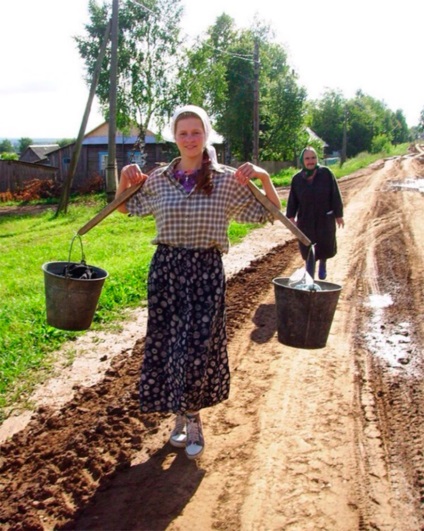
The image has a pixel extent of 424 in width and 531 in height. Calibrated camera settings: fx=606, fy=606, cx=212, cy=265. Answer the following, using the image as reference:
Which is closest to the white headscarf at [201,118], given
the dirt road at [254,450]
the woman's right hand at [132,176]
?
the woman's right hand at [132,176]

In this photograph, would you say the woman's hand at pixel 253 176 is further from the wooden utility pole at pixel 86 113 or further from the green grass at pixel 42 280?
the wooden utility pole at pixel 86 113

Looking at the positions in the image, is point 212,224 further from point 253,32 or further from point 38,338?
point 253,32

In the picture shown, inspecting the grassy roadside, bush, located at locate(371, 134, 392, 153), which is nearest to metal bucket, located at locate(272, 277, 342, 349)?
the grassy roadside

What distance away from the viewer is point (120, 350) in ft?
17.6

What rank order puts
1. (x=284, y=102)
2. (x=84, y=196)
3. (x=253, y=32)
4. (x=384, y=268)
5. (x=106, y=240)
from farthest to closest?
(x=253, y=32), (x=284, y=102), (x=84, y=196), (x=106, y=240), (x=384, y=268)

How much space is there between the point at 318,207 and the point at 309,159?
59cm

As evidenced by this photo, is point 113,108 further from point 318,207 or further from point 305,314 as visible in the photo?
point 305,314

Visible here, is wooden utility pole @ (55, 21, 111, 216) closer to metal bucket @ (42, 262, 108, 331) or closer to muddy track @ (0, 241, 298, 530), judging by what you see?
muddy track @ (0, 241, 298, 530)

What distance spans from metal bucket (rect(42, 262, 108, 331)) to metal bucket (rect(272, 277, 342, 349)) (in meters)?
1.08

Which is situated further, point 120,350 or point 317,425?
point 120,350

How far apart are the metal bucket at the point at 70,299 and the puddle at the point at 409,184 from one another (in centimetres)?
1719

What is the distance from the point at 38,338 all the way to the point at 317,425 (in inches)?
111

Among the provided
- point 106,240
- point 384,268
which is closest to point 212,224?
point 384,268

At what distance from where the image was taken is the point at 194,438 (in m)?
3.42
